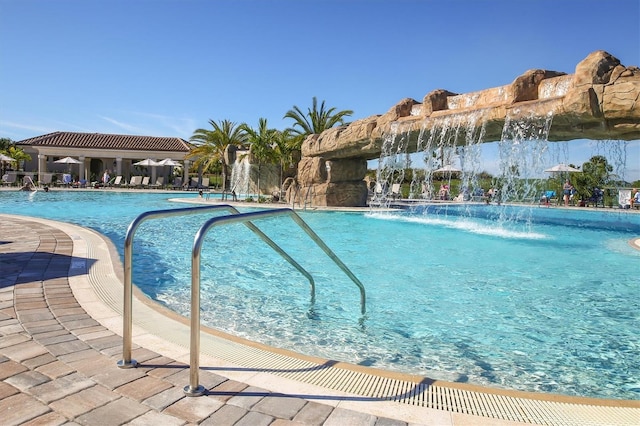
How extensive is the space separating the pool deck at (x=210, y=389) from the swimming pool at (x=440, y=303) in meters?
0.95

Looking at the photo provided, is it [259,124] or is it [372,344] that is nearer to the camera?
Answer: [372,344]

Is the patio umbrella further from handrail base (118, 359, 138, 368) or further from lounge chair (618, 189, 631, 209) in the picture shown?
handrail base (118, 359, 138, 368)

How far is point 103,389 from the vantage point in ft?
8.93

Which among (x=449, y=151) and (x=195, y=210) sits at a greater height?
(x=449, y=151)

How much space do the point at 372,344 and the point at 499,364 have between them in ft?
3.87

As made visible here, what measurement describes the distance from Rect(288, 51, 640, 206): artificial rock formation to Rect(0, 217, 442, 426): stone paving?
36.7ft

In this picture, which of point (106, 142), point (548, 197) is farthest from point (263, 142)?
point (106, 142)

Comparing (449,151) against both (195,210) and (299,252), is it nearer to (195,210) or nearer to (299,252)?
(299,252)

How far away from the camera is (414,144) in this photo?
17.7 meters

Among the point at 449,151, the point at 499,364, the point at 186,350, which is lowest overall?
the point at 499,364

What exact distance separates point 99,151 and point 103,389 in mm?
45292

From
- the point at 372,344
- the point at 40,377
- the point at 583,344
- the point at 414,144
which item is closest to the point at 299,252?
the point at 372,344

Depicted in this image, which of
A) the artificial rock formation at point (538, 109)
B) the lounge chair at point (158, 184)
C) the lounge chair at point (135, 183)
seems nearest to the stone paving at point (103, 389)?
the artificial rock formation at point (538, 109)

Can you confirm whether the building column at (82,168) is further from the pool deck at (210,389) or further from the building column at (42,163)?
the pool deck at (210,389)
